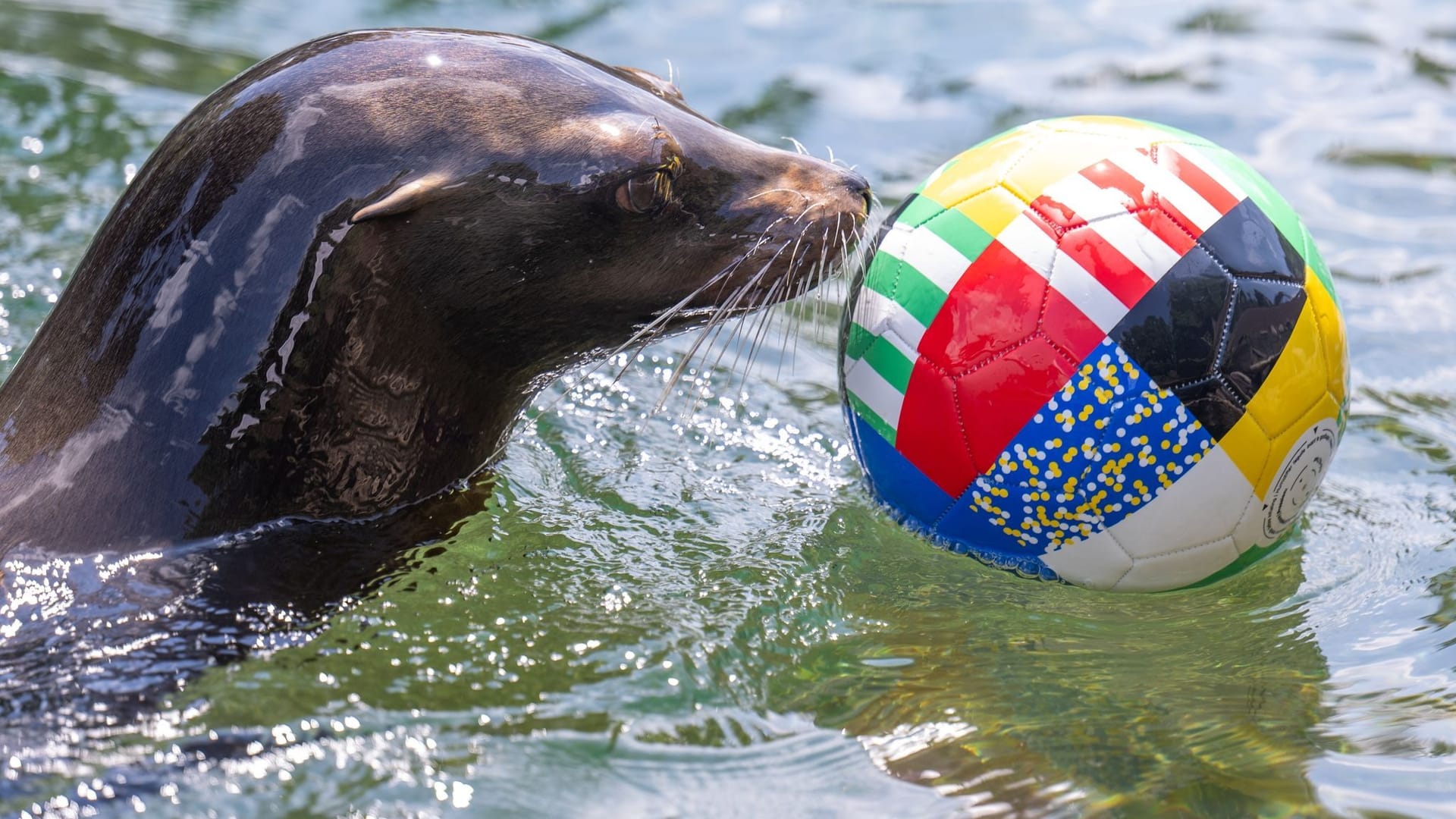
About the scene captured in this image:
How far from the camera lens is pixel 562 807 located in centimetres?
315

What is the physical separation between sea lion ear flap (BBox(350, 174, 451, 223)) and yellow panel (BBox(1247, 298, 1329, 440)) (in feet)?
6.02

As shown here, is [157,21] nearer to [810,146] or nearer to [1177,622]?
[810,146]

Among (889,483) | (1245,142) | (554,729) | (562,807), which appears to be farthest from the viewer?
(1245,142)

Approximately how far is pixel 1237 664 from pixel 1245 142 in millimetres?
4291

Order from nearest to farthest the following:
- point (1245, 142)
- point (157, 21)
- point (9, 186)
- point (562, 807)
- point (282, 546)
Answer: point (562, 807)
point (282, 546)
point (9, 186)
point (1245, 142)
point (157, 21)

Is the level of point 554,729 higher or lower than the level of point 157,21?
lower

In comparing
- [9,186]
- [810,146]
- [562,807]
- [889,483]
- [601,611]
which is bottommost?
[562,807]

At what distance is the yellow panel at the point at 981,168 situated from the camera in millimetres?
3744

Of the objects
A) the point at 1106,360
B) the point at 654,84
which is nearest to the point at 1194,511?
the point at 1106,360

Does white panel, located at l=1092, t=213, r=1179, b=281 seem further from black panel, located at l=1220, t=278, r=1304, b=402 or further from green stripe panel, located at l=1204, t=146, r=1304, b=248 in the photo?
green stripe panel, located at l=1204, t=146, r=1304, b=248

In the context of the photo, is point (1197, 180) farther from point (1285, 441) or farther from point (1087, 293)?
point (1285, 441)

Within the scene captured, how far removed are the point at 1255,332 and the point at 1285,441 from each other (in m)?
0.27

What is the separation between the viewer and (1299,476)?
12.1 feet

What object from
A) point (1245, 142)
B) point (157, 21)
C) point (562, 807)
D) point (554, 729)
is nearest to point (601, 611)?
point (554, 729)
